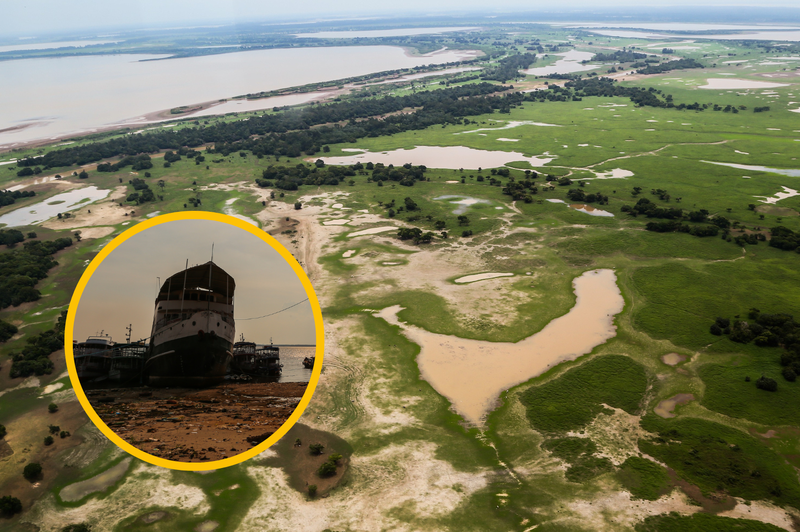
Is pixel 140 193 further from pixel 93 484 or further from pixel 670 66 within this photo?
pixel 670 66

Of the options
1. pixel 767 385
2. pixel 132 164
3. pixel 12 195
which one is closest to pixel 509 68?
pixel 132 164

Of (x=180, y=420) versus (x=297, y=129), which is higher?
(x=180, y=420)

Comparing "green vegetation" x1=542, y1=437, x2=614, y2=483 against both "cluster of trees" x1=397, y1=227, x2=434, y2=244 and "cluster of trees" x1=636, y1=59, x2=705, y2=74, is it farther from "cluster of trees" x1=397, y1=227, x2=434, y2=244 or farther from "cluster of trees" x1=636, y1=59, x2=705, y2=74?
"cluster of trees" x1=636, y1=59, x2=705, y2=74

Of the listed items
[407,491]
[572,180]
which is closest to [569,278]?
[407,491]

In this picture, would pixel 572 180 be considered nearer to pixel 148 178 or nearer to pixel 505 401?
pixel 505 401

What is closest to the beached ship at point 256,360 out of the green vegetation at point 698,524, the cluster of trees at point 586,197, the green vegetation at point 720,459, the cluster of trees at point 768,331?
the green vegetation at point 698,524

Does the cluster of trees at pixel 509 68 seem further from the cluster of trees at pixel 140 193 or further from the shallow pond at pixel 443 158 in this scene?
the cluster of trees at pixel 140 193
